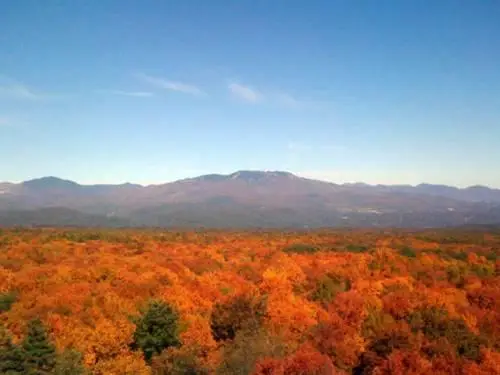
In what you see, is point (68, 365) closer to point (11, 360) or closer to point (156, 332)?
point (11, 360)

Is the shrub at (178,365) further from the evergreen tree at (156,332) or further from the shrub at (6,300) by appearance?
the shrub at (6,300)

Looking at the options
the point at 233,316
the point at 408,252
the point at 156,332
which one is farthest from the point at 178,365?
the point at 408,252

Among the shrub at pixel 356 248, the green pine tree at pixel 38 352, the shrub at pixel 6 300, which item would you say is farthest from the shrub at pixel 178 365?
the shrub at pixel 356 248

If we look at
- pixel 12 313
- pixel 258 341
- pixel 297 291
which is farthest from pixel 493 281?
pixel 12 313

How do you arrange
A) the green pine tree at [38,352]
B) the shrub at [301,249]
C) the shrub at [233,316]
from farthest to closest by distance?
the shrub at [301,249] < the shrub at [233,316] < the green pine tree at [38,352]

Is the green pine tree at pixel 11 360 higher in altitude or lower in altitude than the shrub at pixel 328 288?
higher

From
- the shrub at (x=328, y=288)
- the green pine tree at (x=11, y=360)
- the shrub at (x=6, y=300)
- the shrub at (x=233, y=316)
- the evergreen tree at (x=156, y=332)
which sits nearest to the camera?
the green pine tree at (x=11, y=360)

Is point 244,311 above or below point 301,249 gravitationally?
below
